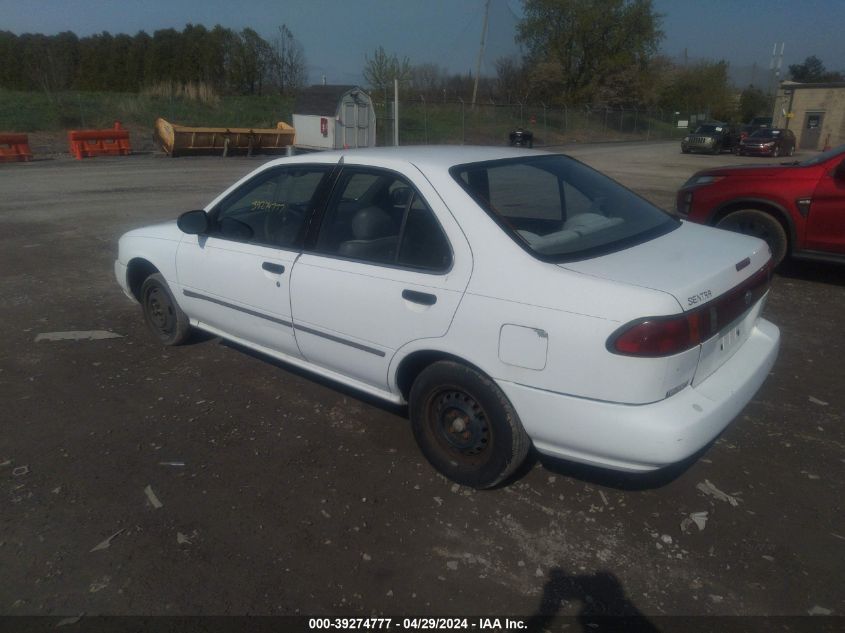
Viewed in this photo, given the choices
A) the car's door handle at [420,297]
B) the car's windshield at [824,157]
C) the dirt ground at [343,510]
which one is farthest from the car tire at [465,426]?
the car's windshield at [824,157]

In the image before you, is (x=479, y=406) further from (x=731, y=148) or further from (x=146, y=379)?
(x=731, y=148)

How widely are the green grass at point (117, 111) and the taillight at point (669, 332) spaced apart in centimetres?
2969

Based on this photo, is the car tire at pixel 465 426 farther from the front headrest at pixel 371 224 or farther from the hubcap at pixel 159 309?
the hubcap at pixel 159 309

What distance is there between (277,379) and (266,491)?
1429 mm

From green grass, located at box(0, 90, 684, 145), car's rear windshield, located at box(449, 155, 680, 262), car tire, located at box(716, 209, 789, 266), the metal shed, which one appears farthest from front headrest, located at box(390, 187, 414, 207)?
green grass, located at box(0, 90, 684, 145)

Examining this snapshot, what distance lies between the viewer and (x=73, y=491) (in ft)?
10.7

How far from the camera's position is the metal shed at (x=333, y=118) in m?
24.5

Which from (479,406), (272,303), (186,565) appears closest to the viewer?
(186,565)

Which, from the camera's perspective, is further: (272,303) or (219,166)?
(219,166)


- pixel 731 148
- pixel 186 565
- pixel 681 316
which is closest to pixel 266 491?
pixel 186 565

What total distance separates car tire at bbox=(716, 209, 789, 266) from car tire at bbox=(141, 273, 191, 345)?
17.7 ft

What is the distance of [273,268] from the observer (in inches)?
151

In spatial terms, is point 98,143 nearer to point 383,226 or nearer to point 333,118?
point 333,118

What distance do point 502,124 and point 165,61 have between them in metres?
23.8
